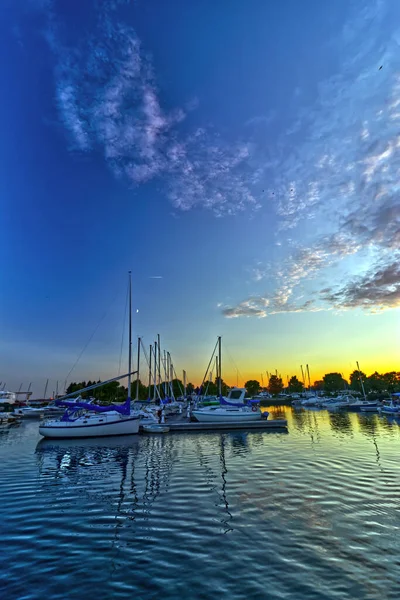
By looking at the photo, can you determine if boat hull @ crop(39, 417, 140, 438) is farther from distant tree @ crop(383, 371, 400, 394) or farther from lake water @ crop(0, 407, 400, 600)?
distant tree @ crop(383, 371, 400, 394)

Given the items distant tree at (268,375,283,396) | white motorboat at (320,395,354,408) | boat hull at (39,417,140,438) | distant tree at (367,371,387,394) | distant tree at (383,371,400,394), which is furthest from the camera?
distant tree at (268,375,283,396)

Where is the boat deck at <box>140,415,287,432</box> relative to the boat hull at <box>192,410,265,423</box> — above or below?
→ below

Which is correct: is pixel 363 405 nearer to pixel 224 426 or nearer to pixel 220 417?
pixel 220 417

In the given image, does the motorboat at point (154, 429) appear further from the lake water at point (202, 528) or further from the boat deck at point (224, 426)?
the lake water at point (202, 528)

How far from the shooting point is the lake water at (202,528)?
8250mm

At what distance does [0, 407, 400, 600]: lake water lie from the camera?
8250mm

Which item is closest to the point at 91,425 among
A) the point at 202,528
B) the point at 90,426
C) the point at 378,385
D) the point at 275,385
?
the point at 90,426

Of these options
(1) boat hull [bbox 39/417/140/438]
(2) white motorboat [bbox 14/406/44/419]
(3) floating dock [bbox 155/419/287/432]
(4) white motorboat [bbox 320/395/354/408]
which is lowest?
(3) floating dock [bbox 155/419/287/432]

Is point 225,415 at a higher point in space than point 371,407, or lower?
higher

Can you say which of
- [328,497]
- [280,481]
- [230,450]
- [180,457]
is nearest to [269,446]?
[230,450]

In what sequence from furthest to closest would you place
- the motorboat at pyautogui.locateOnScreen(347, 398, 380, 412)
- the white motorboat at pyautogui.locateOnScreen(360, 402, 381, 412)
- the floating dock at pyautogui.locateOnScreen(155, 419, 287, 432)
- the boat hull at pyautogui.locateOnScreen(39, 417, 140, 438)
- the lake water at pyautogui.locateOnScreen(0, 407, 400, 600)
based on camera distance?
the motorboat at pyautogui.locateOnScreen(347, 398, 380, 412) < the white motorboat at pyautogui.locateOnScreen(360, 402, 381, 412) < the floating dock at pyautogui.locateOnScreen(155, 419, 287, 432) < the boat hull at pyautogui.locateOnScreen(39, 417, 140, 438) < the lake water at pyautogui.locateOnScreen(0, 407, 400, 600)

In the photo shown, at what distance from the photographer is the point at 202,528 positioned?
1159 cm

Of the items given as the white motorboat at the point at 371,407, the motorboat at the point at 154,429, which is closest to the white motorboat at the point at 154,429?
the motorboat at the point at 154,429

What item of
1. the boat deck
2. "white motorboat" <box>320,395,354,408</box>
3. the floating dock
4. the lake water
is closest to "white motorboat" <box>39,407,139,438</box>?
the boat deck
